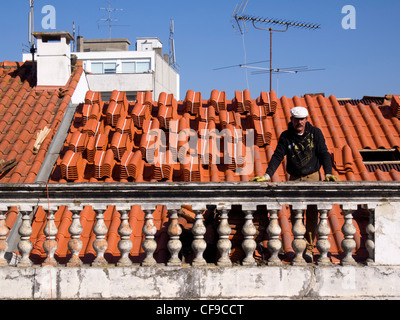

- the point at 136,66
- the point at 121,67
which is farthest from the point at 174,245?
the point at 121,67

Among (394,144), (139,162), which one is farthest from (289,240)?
(394,144)

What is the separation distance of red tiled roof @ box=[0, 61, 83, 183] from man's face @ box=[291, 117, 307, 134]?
4332mm

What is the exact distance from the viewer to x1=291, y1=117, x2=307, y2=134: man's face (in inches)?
242

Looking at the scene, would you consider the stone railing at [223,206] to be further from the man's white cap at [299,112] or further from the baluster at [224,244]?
the man's white cap at [299,112]

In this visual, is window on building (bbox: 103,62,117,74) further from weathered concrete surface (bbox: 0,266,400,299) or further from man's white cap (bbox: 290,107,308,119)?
weathered concrete surface (bbox: 0,266,400,299)

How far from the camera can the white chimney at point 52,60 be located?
1094cm

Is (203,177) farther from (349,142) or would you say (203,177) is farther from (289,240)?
(349,142)

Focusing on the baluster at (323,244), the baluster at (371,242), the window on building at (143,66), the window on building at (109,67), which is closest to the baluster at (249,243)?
the baluster at (323,244)

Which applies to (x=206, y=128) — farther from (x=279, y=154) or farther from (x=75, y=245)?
(x=75, y=245)

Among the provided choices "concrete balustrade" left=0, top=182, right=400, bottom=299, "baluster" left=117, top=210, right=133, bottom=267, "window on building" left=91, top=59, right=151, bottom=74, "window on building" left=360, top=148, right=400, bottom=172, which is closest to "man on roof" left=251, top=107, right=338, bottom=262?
"concrete balustrade" left=0, top=182, right=400, bottom=299

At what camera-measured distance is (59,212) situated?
7.59m

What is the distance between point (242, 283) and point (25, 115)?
6283 mm

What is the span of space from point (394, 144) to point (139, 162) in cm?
453

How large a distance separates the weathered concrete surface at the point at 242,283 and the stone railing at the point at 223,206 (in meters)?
0.10
